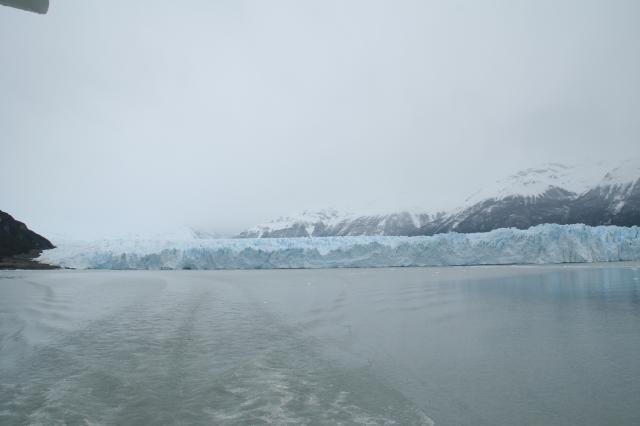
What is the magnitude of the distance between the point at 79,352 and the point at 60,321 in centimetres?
448

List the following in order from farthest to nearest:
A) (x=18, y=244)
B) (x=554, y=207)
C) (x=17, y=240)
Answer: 1. (x=554, y=207)
2. (x=17, y=240)
3. (x=18, y=244)

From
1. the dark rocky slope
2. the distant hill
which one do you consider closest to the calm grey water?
the dark rocky slope

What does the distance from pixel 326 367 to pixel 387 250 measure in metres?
42.3

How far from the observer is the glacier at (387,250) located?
4519cm

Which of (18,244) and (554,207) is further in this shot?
(554,207)

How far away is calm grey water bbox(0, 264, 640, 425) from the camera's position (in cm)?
483

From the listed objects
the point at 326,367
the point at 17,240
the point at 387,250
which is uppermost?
the point at 17,240

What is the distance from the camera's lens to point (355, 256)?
49656 millimetres

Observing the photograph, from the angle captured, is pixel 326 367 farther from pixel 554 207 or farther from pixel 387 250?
pixel 554 207

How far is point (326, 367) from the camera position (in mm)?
6801

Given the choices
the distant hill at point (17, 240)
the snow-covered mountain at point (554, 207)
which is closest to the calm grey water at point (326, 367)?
the distant hill at point (17, 240)

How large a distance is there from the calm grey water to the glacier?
113ft

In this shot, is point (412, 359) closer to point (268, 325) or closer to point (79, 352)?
point (268, 325)

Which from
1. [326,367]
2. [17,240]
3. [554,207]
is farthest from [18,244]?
[554,207]
